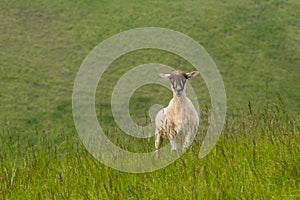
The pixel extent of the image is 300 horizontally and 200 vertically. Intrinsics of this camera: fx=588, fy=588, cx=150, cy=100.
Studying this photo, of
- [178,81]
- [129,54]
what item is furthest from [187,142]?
[129,54]

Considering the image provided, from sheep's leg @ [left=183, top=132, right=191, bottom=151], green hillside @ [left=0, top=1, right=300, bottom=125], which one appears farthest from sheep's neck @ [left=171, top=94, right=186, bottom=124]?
green hillside @ [left=0, top=1, right=300, bottom=125]

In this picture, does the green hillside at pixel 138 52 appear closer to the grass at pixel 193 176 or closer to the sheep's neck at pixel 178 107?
the sheep's neck at pixel 178 107

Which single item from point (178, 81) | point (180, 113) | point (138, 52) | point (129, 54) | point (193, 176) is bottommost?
point (193, 176)

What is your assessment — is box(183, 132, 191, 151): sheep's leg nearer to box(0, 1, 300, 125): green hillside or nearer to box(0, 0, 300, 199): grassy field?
box(0, 0, 300, 199): grassy field

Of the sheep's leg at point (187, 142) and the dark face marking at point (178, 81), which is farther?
the dark face marking at point (178, 81)

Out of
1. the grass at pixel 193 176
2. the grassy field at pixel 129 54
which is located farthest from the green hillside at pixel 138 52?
the grass at pixel 193 176

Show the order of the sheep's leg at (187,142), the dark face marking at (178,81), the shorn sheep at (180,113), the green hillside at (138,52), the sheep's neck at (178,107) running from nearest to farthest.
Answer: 1. the sheep's leg at (187,142)
2. the shorn sheep at (180,113)
3. the sheep's neck at (178,107)
4. the dark face marking at (178,81)
5. the green hillside at (138,52)

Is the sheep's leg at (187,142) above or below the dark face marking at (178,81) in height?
below

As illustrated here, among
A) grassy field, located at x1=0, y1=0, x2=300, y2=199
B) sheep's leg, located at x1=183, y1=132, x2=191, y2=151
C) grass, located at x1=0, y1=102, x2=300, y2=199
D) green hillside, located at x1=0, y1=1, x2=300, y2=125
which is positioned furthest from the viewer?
green hillside, located at x1=0, y1=1, x2=300, y2=125

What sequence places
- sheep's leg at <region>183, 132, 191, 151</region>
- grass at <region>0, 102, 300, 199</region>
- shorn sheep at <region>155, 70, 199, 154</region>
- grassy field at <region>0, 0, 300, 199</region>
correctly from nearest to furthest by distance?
grass at <region>0, 102, 300, 199</region> → sheep's leg at <region>183, 132, 191, 151</region> → shorn sheep at <region>155, 70, 199, 154</region> → grassy field at <region>0, 0, 300, 199</region>

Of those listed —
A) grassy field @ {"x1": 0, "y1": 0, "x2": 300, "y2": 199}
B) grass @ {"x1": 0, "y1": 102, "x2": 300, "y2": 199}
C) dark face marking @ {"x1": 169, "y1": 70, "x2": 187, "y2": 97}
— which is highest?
grassy field @ {"x1": 0, "y1": 0, "x2": 300, "y2": 199}

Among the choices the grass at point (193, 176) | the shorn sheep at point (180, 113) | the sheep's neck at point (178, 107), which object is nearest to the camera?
the grass at point (193, 176)

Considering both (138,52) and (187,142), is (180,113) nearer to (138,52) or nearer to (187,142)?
(187,142)

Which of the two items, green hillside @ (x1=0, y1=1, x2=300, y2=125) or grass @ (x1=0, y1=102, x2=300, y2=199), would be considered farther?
green hillside @ (x1=0, y1=1, x2=300, y2=125)
